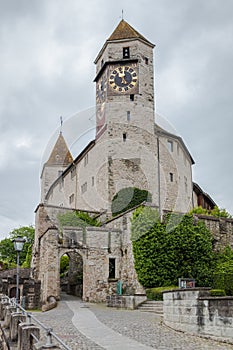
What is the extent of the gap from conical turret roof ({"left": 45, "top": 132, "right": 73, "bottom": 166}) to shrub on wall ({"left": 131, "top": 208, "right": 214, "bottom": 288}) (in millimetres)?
32916

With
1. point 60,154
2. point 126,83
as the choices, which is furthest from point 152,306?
point 60,154

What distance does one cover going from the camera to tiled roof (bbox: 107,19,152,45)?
39.6 meters

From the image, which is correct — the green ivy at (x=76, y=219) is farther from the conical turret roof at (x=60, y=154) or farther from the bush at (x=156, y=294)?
the conical turret roof at (x=60, y=154)

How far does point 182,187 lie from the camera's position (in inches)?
1613

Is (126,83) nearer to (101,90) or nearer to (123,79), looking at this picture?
(123,79)

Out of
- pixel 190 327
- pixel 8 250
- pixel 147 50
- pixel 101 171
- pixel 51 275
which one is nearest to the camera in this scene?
pixel 190 327

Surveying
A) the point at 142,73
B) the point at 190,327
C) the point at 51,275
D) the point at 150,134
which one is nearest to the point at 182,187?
the point at 150,134

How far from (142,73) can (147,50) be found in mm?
2651

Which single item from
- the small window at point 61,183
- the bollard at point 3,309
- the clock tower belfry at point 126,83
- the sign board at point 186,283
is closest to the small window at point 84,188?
the clock tower belfry at point 126,83

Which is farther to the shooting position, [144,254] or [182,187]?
[182,187]

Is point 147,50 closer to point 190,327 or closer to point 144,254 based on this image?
point 144,254

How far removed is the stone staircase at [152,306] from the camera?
1793 cm

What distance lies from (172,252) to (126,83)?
1961 cm

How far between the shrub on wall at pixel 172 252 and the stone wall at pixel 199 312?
9121mm
